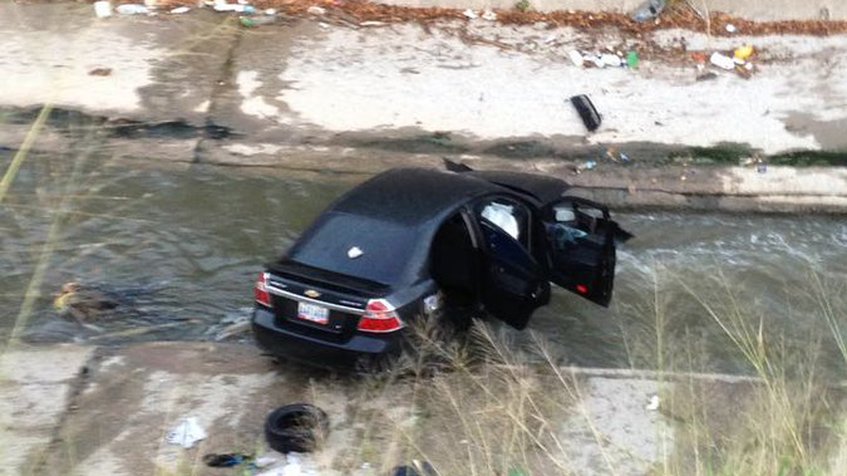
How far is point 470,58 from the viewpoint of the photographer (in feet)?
46.9

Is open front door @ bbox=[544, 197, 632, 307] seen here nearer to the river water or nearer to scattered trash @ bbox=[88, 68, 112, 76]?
the river water

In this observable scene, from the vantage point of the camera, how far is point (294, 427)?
24.9 feet

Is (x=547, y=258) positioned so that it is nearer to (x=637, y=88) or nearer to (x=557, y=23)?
(x=637, y=88)

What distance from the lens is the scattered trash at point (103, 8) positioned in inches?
562

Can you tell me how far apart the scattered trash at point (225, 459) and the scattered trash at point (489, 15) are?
9042 millimetres

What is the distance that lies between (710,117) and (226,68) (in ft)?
19.7

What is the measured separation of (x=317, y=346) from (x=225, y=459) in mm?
1059

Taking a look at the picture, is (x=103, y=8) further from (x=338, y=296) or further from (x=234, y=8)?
(x=338, y=296)

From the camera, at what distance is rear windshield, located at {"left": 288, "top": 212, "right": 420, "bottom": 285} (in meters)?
8.14

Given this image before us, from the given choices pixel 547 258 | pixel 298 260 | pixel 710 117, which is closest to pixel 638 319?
pixel 547 258

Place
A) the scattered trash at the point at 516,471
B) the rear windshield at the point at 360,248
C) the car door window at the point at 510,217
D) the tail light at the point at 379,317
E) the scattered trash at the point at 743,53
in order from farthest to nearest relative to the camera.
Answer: the scattered trash at the point at 743,53 → the car door window at the point at 510,217 → the rear windshield at the point at 360,248 → the tail light at the point at 379,317 → the scattered trash at the point at 516,471

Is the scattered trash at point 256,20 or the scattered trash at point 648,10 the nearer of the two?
the scattered trash at point 256,20

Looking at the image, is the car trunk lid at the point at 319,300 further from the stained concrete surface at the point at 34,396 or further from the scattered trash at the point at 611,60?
the scattered trash at the point at 611,60

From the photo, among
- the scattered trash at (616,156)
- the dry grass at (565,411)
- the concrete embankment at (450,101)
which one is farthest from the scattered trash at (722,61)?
the dry grass at (565,411)
